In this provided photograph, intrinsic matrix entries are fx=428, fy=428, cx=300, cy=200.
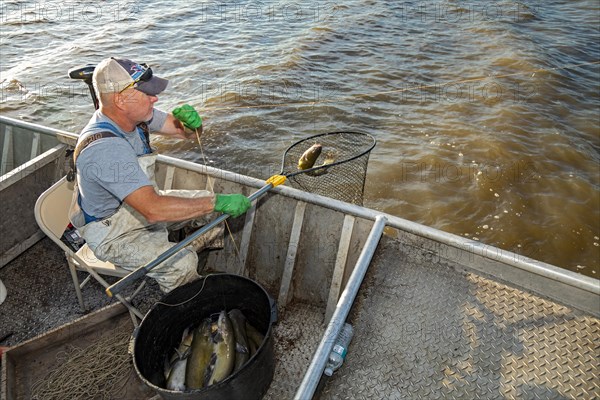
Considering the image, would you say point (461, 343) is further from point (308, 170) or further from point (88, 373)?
point (88, 373)

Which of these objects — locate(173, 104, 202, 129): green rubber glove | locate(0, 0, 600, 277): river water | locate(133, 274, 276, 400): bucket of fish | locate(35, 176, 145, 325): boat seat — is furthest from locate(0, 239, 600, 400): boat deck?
locate(0, 0, 600, 277): river water

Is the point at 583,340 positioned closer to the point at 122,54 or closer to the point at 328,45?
the point at 328,45

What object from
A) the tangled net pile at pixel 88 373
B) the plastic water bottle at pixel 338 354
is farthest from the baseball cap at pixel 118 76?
the plastic water bottle at pixel 338 354

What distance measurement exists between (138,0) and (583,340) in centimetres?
1813

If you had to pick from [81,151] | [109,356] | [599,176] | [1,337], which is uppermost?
[81,151]

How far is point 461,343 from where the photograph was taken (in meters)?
2.81

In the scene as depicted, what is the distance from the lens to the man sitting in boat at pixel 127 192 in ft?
9.93

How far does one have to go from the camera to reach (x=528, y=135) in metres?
7.89

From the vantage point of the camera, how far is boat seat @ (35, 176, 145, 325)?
354cm

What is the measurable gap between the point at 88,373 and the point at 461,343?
2.96 m

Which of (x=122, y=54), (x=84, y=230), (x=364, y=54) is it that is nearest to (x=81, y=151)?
(x=84, y=230)

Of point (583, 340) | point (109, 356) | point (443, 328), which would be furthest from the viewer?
point (109, 356)

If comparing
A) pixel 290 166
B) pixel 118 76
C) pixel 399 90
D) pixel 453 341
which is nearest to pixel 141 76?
pixel 118 76

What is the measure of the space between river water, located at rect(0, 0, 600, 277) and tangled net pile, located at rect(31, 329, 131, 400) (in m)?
4.31
